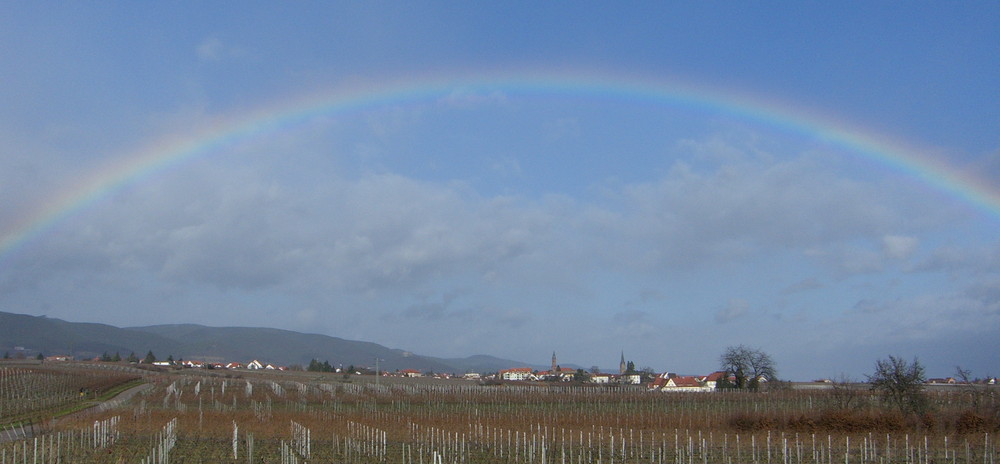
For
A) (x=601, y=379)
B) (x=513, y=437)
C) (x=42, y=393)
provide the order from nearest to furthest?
(x=513, y=437) → (x=42, y=393) → (x=601, y=379)

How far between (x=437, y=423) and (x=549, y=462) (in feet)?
56.0

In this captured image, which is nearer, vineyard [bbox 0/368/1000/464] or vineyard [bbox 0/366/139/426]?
vineyard [bbox 0/368/1000/464]

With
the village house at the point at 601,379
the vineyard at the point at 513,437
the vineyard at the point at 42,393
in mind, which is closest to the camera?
the vineyard at the point at 513,437

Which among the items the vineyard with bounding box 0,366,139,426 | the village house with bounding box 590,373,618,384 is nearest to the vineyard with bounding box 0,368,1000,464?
the vineyard with bounding box 0,366,139,426

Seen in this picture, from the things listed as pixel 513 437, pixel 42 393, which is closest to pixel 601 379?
pixel 42 393

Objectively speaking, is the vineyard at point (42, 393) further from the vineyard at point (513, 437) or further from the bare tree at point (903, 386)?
the bare tree at point (903, 386)

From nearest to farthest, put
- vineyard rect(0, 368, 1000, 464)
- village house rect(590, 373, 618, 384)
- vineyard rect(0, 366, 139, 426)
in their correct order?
vineyard rect(0, 368, 1000, 464) < vineyard rect(0, 366, 139, 426) < village house rect(590, 373, 618, 384)

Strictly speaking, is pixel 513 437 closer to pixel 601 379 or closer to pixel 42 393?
pixel 42 393

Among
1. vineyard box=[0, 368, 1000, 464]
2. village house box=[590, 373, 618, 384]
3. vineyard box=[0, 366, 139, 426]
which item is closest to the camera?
vineyard box=[0, 368, 1000, 464]

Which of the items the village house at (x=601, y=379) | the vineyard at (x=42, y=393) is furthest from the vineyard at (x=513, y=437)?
the village house at (x=601, y=379)

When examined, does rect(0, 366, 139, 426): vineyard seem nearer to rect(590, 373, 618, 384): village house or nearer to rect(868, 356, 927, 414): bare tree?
rect(868, 356, 927, 414): bare tree

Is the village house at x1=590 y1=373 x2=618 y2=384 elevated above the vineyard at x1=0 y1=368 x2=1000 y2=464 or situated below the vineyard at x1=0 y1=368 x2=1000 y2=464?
below

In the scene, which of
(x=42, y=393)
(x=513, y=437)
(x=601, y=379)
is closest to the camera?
(x=513, y=437)

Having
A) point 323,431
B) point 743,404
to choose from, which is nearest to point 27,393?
point 323,431
